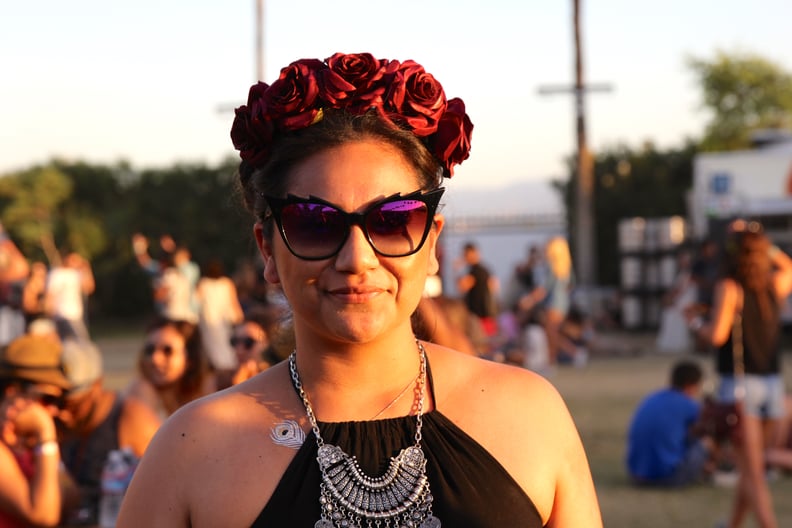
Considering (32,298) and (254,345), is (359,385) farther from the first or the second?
(32,298)

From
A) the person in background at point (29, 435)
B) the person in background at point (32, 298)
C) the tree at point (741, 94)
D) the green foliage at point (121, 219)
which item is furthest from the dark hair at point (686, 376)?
the tree at point (741, 94)

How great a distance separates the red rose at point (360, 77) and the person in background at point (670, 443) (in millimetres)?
6582

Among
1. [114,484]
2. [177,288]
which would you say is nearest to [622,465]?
[114,484]

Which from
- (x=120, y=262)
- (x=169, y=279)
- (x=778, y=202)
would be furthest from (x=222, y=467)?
(x=120, y=262)

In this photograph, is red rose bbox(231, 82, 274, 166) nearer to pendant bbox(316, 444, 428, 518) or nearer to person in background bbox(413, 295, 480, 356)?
Answer: pendant bbox(316, 444, 428, 518)

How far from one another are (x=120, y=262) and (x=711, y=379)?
20.5m

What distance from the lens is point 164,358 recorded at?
523 centimetres

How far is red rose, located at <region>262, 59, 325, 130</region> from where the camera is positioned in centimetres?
195

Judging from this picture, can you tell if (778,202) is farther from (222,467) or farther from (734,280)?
(222,467)

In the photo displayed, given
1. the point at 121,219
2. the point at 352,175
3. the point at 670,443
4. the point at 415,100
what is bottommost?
the point at 670,443

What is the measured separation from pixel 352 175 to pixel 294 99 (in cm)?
16

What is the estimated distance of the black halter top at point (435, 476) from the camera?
6.15ft

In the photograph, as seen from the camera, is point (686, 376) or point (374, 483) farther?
point (686, 376)

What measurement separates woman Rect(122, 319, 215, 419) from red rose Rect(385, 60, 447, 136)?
10.6ft
